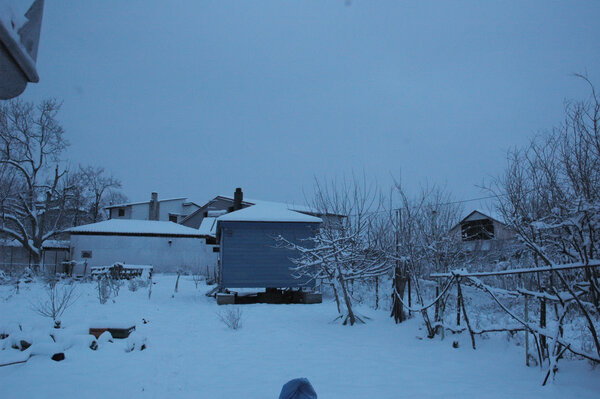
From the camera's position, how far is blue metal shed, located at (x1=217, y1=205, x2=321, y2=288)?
1399cm

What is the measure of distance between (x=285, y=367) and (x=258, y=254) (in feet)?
28.6

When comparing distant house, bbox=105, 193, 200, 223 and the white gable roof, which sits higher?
distant house, bbox=105, 193, 200, 223

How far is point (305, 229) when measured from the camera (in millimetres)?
14430

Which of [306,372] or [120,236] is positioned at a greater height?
[120,236]

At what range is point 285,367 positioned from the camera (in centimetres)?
557

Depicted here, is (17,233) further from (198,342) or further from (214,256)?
(198,342)

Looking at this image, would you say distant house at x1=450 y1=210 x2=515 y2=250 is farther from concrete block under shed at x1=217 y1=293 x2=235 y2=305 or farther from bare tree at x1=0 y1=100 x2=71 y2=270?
bare tree at x1=0 y1=100 x2=71 y2=270

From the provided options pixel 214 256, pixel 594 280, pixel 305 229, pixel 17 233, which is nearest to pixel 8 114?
pixel 17 233

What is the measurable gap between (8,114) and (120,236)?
33.1 feet

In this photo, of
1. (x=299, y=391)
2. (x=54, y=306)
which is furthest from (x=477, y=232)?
(x=54, y=306)

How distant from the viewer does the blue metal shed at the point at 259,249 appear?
45.9ft

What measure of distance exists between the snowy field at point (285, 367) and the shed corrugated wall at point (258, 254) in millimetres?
4991

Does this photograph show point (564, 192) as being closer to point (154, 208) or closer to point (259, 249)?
point (259, 249)

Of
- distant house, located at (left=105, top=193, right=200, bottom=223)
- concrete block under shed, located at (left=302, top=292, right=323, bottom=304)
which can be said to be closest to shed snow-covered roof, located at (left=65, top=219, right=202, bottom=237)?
distant house, located at (left=105, top=193, right=200, bottom=223)
